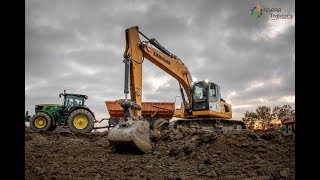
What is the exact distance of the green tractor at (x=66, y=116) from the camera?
48.9 ft

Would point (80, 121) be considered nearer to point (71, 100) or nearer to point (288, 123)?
point (71, 100)

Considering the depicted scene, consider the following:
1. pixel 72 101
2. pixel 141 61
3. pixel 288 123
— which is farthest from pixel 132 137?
pixel 288 123

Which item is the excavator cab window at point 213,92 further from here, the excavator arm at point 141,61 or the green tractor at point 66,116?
the green tractor at point 66,116

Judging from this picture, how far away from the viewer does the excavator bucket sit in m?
7.84

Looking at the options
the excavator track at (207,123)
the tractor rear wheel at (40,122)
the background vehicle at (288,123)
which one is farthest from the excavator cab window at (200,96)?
the background vehicle at (288,123)

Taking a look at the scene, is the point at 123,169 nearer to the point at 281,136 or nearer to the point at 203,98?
the point at 281,136

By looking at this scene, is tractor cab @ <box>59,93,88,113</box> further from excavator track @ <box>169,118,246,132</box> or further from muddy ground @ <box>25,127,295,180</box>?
muddy ground @ <box>25,127,295,180</box>

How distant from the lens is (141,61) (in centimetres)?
1191

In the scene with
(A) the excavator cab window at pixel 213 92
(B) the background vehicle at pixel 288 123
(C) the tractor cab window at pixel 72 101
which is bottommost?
(B) the background vehicle at pixel 288 123

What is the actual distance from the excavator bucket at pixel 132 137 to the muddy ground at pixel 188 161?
0.23 m
